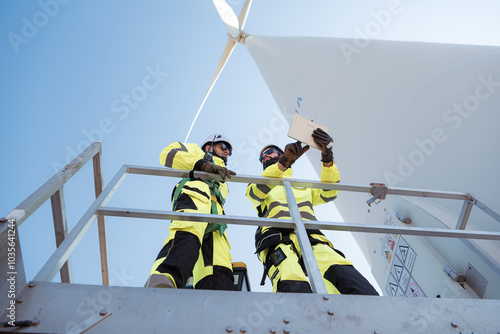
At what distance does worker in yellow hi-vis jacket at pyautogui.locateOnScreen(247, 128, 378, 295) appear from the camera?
7.75 ft

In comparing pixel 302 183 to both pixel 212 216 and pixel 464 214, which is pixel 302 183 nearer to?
pixel 212 216

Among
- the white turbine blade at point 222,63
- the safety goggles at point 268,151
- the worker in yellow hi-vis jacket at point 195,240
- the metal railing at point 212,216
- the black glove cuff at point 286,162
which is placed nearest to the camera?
the metal railing at point 212,216

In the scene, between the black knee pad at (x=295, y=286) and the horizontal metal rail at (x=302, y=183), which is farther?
the horizontal metal rail at (x=302, y=183)

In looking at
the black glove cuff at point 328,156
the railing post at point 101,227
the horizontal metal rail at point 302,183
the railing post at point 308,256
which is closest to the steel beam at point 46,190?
the railing post at point 101,227

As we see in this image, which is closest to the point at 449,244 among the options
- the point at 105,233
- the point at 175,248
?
the point at 175,248

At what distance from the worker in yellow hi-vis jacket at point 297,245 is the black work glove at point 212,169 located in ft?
2.36

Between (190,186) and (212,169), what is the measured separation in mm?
271

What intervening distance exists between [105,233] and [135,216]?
806 mm

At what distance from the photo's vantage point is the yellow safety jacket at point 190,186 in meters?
2.82

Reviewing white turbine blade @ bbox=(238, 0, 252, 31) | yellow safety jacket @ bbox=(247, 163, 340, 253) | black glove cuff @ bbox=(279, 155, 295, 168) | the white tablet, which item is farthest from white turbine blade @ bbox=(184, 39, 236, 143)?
the white tablet

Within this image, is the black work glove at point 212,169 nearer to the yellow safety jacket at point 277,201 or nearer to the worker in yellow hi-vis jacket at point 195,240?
the worker in yellow hi-vis jacket at point 195,240

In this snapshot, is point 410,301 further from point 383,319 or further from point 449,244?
point 449,244

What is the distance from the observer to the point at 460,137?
8.98 ft

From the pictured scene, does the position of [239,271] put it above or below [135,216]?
below
